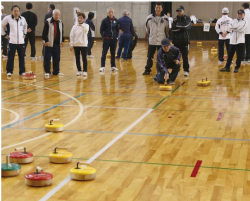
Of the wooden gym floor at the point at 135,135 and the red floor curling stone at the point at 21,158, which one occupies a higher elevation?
the red floor curling stone at the point at 21,158

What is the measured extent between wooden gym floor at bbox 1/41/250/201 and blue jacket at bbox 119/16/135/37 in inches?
187

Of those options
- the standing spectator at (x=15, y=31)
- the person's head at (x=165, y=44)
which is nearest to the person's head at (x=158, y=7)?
the person's head at (x=165, y=44)

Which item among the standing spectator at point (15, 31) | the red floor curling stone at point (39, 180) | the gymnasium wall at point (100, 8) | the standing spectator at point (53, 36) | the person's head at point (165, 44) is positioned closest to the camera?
the red floor curling stone at point (39, 180)

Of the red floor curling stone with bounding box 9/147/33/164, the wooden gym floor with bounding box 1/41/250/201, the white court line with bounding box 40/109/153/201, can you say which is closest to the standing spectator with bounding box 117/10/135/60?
the wooden gym floor with bounding box 1/41/250/201

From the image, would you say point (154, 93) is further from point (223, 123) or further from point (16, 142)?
point (16, 142)

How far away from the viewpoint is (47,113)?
788cm

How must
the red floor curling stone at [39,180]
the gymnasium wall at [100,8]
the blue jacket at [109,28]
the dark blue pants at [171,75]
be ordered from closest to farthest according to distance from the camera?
the red floor curling stone at [39,180]
the dark blue pants at [171,75]
the blue jacket at [109,28]
the gymnasium wall at [100,8]

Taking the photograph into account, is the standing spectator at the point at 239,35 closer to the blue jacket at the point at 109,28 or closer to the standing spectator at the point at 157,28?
the standing spectator at the point at 157,28

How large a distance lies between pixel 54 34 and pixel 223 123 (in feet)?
20.1

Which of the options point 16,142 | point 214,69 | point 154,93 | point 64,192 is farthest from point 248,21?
point 64,192

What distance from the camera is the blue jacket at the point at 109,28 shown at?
1298cm

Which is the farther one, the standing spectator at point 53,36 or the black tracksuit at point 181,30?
the black tracksuit at point 181,30

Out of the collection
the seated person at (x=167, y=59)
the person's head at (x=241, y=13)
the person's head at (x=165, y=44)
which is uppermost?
the person's head at (x=241, y=13)

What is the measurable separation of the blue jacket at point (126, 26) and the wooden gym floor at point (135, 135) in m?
4.75
